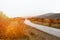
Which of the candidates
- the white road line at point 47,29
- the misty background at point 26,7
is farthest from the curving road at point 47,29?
the misty background at point 26,7

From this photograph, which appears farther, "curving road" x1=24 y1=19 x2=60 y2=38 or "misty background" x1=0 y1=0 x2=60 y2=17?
"misty background" x1=0 y1=0 x2=60 y2=17

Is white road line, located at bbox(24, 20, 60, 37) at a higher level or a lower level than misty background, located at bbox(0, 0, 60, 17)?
lower

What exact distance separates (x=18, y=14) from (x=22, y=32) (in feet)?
0.63

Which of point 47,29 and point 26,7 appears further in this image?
point 26,7

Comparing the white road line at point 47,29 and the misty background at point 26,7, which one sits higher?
the misty background at point 26,7

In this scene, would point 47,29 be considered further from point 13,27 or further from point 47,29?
point 13,27

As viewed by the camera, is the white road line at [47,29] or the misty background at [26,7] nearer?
the white road line at [47,29]

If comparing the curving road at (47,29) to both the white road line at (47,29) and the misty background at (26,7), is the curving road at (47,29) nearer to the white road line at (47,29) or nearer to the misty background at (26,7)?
the white road line at (47,29)

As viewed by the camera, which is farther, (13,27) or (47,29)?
(13,27)

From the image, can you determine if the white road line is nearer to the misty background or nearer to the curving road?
the curving road

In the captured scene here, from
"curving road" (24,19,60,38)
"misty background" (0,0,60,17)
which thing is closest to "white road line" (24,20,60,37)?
"curving road" (24,19,60,38)

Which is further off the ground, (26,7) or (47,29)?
(26,7)

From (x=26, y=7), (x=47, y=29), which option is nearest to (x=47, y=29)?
(x=47, y=29)

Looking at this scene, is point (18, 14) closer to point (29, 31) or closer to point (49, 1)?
point (29, 31)
